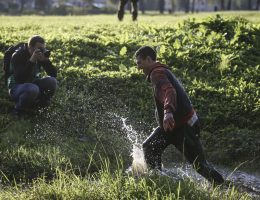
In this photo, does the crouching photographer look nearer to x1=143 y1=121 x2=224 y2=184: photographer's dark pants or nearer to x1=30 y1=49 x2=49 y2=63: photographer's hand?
x1=30 y1=49 x2=49 y2=63: photographer's hand

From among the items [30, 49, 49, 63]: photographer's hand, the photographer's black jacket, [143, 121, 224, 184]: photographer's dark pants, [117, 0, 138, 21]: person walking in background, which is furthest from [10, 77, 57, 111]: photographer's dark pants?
[117, 0, 138, 21]: person walking in background

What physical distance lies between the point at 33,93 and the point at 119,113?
7.01ft

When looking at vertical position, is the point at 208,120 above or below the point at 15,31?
below

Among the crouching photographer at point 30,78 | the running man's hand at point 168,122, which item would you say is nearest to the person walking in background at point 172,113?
the running man's hand at point 168,122

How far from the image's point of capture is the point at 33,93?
9.28 m

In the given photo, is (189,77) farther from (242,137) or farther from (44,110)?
(44,110)

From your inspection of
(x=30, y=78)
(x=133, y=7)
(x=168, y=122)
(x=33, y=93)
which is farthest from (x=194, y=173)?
(x=133, y=7)

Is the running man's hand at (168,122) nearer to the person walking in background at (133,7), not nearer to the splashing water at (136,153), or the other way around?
the splashing water at (136,153)

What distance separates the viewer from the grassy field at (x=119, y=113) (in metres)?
6.02

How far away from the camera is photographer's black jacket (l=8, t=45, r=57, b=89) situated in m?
9.08

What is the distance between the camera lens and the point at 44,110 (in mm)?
10172

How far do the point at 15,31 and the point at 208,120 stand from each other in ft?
28.7

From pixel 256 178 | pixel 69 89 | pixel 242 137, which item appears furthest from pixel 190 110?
pixel 69 89

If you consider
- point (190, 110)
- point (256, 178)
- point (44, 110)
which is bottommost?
point (256, 178)
